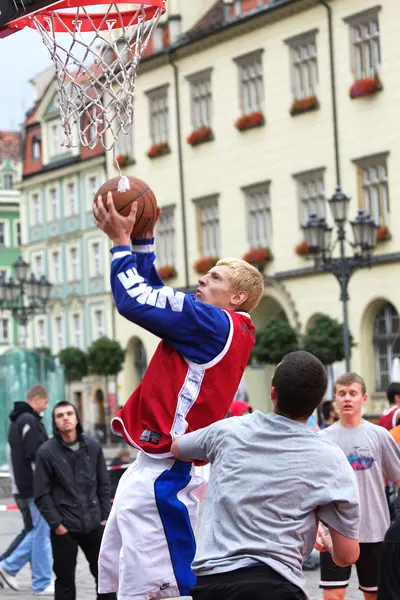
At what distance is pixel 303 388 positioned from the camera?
5203 millimetres

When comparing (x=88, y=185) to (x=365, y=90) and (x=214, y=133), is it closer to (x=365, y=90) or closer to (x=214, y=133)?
(x=214, y=133)

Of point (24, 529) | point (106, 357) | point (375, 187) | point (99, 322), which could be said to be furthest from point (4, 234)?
point (24, 529)

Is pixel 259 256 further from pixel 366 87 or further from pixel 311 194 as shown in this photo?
pixel 366 87

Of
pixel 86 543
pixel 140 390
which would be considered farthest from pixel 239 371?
pixel 86 543

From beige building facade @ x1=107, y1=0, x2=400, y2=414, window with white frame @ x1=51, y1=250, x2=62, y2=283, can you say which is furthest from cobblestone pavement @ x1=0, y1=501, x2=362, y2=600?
window with white frame @ x1=51, y1=250, x2=62, y2=283

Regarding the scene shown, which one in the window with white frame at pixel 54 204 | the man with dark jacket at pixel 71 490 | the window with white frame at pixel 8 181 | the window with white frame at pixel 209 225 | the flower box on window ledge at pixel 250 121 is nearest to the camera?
the man with dark jacket at pixel 71 490

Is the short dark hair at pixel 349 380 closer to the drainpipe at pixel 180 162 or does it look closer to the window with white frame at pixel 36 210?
the drainpipe at pixel 180 162

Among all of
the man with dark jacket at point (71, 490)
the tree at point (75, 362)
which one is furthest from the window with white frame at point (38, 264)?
the man with dark jacket at point (71, 490)

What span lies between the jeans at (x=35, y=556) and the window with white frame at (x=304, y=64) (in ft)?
90.4

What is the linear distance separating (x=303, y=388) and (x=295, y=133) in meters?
35.8

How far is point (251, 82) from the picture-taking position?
4294 cm

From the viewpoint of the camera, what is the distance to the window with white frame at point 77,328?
5773 cm

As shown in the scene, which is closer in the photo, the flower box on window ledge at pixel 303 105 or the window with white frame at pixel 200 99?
the flower box on window ledge at pixel 303 105

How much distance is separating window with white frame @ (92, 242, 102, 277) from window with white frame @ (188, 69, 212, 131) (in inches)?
481
